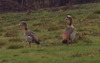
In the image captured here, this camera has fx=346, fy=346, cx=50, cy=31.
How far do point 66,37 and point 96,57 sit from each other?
2.51m

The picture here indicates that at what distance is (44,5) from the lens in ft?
170

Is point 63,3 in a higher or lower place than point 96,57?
lower

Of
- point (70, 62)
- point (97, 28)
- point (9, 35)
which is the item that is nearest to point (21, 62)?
point (70, 62)

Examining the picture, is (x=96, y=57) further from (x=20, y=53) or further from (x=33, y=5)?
(x=33, y=5)

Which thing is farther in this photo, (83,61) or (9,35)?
(9,35)

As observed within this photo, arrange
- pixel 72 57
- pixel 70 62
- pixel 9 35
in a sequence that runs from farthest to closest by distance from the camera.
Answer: pixel 9 35
pixel 72 57
pixel 70 62

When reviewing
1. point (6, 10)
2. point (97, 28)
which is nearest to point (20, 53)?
point (97, 28)

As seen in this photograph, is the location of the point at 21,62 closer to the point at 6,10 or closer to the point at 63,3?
the point at 6,10

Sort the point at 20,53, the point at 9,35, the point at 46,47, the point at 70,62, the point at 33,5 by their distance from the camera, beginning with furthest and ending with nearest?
the point at 33,5 → the point at 9,35 → the point at 46,47 → the point at 20,53 → the point at 70,62

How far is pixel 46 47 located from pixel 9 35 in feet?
18.1

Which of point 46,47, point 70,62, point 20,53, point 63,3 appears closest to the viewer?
point 70,62

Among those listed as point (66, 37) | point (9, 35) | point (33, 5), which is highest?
point (66, 37)

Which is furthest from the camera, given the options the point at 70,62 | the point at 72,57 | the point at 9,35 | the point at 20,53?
the point at 9,35

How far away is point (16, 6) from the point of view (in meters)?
43.9
